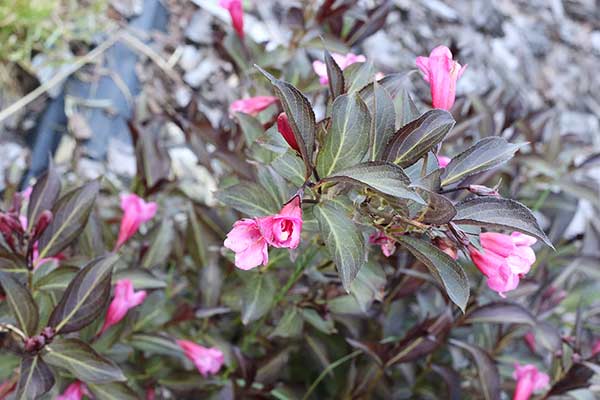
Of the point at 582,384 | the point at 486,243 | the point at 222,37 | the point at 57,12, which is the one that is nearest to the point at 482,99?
the point at 222,37

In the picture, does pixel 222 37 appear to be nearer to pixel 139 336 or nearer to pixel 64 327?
pixel 139 336

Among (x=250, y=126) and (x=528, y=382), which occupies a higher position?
(x=250, y=126)

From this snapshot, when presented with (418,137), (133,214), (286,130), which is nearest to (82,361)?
(133,214)

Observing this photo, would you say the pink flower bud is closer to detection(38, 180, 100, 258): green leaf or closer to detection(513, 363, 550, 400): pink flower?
detection(38, 180, 100, 258): green leaf

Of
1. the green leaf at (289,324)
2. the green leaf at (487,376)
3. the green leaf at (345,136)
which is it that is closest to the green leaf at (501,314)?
the green leaf at (487,376)

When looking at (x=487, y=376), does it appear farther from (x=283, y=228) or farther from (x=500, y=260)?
(x=283, y=228)

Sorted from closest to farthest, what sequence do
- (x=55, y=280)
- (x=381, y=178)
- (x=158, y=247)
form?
(x=381, y=178), (x=55, y=280), (x=158, y=247)
